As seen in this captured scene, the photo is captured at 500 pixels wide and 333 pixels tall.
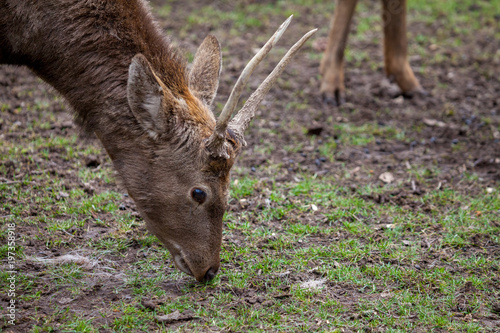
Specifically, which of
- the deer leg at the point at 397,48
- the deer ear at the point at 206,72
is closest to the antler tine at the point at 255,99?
the deer ear at the point at 206,72

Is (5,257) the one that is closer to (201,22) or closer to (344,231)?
(344,231)

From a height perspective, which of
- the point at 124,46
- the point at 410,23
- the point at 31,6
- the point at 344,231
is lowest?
the point at 344,231

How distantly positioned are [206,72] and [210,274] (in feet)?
6.06

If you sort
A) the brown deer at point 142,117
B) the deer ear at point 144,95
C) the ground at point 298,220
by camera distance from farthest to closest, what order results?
the brown deer at point 142,117, the ground at point 298,220, the deer ear at point 144,95

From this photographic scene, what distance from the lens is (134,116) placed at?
14.0 ft

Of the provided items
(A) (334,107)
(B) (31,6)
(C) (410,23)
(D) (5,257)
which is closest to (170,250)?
(D) (5,257)

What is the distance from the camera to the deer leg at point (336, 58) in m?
8.14

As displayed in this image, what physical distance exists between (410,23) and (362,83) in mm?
3211

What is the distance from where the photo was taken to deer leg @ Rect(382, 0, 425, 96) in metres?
8.22

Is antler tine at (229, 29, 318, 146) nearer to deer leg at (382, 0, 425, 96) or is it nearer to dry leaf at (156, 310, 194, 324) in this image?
dry leaf at (156, 310, 194, 324)

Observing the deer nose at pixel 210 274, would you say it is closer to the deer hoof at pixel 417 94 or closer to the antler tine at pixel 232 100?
the antler tine at pixel 232 100

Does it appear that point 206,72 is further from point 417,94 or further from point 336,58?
point 417,94

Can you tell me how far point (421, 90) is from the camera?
28.2 ft

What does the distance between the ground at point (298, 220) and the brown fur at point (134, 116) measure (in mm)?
486
